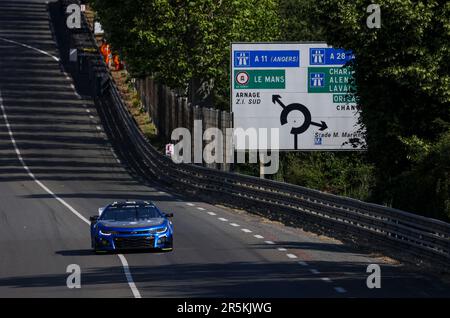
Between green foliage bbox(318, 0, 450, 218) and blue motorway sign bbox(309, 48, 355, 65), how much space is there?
891cm

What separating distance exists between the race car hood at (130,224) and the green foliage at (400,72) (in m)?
7.74

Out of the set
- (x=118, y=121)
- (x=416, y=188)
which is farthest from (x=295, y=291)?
(x=118, y=121)

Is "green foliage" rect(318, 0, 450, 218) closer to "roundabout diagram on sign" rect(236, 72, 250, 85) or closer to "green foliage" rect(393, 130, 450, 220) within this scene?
"green foliage" rect(393, 130, 450, 220)

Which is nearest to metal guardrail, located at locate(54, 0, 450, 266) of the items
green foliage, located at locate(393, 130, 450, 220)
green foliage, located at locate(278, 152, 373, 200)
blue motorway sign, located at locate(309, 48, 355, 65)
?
green foliage, located at locate(393, 130, 450, 220)

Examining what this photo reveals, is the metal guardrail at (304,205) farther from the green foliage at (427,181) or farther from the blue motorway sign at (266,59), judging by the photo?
the blue motorway sign at (266,59)

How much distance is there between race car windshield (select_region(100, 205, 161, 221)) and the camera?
96.4 feet

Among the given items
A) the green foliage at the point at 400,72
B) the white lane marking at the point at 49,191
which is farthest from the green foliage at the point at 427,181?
the white lane marking at the point at 49,191

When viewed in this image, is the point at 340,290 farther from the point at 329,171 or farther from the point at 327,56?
the point at 329,171

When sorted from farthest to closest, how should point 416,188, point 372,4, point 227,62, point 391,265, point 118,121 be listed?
point 118,121
point 227,62
point 372,4
point 416,188
point 391,265

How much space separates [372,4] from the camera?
115 feet

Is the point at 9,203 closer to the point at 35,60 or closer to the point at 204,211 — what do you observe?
the point at 204,211

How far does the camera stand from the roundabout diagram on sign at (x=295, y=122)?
4622 cm

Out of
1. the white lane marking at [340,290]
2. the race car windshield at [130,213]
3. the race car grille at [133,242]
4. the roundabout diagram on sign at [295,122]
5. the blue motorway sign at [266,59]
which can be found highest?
the blue motorway sign at [266,59]

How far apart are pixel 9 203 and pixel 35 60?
181 ft
